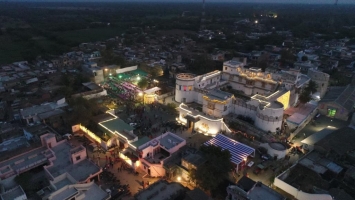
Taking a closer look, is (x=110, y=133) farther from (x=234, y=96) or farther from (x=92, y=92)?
(x=234, y=96)

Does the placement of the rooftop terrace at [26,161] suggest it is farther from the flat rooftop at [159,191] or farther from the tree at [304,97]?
→ the tree at [304,97]

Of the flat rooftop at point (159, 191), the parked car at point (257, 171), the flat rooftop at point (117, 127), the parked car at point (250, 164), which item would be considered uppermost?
the flat rooftop at point (117, 127)

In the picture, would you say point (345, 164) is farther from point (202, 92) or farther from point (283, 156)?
point (202, 92)

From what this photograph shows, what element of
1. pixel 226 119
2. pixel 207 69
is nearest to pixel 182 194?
pixel 226 119

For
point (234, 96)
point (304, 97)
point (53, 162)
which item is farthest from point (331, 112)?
point (53, 162)

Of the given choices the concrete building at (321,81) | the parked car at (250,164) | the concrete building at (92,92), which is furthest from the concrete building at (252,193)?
the concrete building at (321,81)
